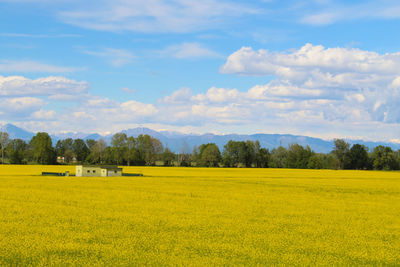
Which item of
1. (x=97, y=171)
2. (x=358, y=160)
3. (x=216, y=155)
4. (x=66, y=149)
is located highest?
(x=66, y=149)

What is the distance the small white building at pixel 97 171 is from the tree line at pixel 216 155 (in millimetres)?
71404

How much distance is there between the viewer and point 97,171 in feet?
274

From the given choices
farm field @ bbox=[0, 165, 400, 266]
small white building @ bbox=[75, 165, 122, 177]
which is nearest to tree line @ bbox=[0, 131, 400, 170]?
small white building @ bbox=[75, 165, 122, 177]

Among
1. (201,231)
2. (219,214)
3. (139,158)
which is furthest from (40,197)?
(139,158)

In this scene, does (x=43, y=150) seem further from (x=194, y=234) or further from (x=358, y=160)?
(x=194, y=234)

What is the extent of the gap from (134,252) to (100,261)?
1653mm

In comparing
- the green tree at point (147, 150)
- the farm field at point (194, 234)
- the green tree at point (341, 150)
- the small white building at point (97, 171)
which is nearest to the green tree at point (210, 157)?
the green tree at point (147, 150)

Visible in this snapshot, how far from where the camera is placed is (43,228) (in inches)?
812

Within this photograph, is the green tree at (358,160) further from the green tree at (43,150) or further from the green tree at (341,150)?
the green tree at (43,150)

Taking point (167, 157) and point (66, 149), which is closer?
point (167, 157)

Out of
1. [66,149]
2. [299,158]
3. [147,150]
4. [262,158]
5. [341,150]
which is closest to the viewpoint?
[299,158]

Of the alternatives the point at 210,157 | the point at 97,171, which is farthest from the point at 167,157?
the point at 97,171

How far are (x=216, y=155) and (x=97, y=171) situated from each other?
83.9m

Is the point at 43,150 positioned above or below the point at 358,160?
above
